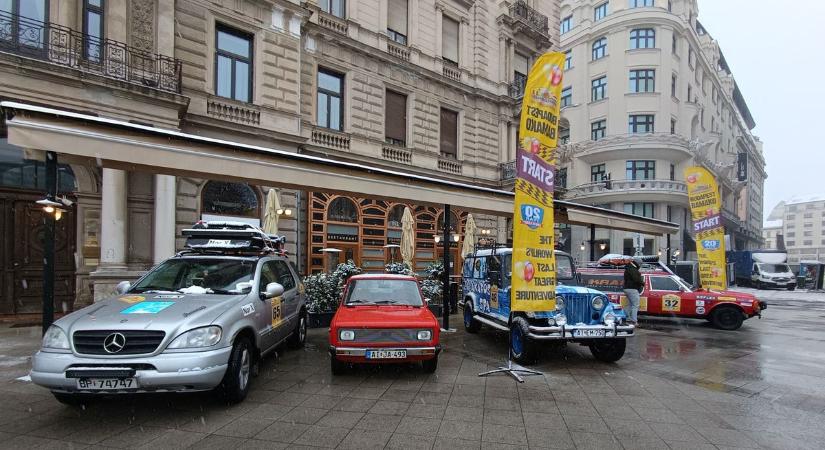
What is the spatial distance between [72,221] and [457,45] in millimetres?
17918

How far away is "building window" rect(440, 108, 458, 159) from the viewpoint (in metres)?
21.2

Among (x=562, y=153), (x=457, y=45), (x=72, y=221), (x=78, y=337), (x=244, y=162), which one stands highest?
(x=457, y=45)

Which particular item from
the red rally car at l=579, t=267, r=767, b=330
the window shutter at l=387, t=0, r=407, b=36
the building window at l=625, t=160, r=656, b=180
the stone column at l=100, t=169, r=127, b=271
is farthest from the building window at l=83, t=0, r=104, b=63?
the building window at l=625, t=160, r=656, b=180

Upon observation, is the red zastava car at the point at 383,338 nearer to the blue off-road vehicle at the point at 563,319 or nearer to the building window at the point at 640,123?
the blue off-road vehicle at the point at 563,319

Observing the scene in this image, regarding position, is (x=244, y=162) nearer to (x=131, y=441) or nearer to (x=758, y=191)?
Result: (x=131, y=441)

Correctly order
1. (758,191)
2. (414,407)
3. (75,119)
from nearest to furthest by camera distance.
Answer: (414,407)
(75,119)
(758,191)

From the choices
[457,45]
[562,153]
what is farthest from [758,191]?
[457,45]

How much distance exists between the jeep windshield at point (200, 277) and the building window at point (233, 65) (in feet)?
32.4

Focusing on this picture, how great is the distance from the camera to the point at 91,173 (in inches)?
474

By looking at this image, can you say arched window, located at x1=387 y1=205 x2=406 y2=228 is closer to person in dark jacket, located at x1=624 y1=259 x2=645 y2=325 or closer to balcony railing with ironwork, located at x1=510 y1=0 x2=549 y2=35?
person in dark jacket, located at x1=624 y1=259 x2=645 y2=325

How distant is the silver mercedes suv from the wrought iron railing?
26.4ft

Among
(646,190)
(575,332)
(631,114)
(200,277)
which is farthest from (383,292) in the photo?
(631,114)

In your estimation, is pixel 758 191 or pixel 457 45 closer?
pixel 457 45

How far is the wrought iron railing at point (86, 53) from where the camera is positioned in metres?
10.4
